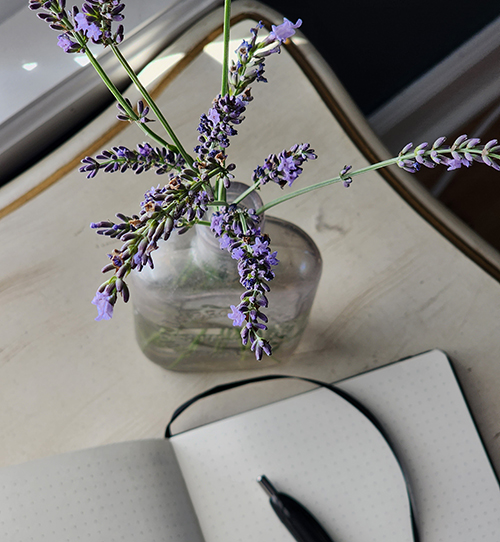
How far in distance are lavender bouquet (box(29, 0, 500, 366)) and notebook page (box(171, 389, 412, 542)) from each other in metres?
0.27

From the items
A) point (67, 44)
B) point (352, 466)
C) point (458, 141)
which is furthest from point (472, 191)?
point (67, 44)

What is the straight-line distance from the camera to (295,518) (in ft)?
1.57

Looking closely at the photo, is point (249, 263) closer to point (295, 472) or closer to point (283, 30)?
point (283, 30)

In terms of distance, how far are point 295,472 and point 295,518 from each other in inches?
1.7

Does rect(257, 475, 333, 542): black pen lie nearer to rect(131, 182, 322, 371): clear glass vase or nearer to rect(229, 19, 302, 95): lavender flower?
rect(131, 182, 322, 371): clear glass vase

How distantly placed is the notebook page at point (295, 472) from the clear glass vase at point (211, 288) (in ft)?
0.28

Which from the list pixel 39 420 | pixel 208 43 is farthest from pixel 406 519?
pixel 208 43

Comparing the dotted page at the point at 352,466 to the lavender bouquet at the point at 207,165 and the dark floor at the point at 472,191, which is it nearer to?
the lavender bouquet at the point at 207,165

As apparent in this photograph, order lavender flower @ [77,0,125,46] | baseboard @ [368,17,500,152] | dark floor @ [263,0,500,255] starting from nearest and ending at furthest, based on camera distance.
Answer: lavender flower @ [77,0,125,46] → dark floor @ [263,0,500,255] → baseboard @ [368,17,500,152]

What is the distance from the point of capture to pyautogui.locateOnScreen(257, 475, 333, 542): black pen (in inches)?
18.7

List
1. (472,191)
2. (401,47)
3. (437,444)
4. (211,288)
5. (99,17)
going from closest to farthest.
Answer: (99,17), (211,288), (437,444), (401,47), (472,191)

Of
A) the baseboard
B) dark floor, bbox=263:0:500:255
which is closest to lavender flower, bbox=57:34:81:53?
dark floor, bbox=263:0:500:255

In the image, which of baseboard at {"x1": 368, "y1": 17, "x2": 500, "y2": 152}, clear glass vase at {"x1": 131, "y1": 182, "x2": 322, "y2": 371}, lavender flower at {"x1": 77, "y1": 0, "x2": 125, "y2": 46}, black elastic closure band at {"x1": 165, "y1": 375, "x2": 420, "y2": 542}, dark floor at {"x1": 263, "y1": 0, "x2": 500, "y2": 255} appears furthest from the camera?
baseboard at {"x1": 368, "y1": 17, "x2": 500, "y2": 152}

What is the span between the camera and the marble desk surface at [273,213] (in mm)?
534
